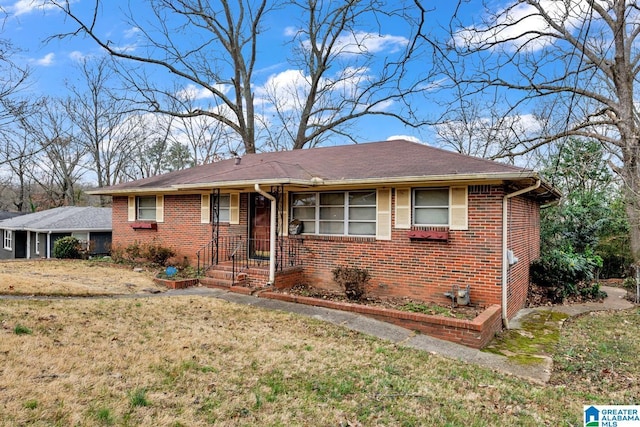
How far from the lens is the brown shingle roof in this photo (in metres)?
7.67

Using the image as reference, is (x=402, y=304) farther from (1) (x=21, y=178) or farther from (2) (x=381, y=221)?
(1) (x=21, y=178)

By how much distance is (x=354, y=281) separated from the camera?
8.32m

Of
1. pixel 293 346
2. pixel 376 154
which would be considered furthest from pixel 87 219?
pixel 293 346

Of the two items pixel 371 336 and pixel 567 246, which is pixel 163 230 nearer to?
pixel 371 336

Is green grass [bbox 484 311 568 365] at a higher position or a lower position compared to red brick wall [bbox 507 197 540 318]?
lower

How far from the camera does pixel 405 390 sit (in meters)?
4.24

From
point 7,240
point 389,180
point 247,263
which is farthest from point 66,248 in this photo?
point 389,180

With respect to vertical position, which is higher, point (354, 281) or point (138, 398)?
point (354, 281)

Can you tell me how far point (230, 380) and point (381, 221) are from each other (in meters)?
5.50

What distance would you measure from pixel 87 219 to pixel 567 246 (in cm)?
2108
